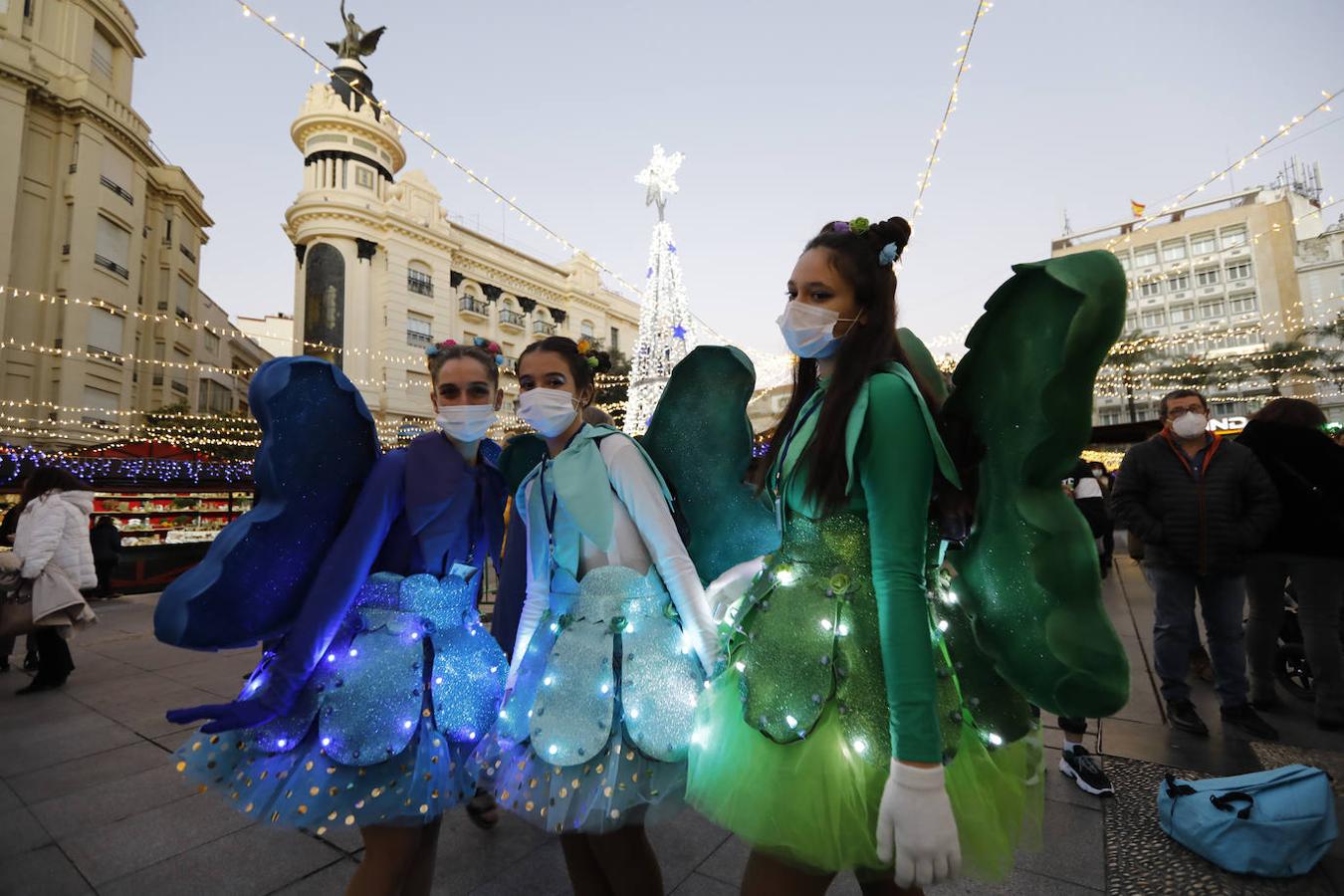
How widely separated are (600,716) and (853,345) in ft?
3.54

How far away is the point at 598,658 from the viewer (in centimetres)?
162

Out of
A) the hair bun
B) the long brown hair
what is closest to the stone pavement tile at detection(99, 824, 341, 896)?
the long brown hair

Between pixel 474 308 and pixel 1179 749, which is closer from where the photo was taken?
pixel 1179 749

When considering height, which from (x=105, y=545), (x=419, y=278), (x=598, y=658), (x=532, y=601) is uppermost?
(x=419, y=278)

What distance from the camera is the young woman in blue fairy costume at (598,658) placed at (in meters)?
1.50

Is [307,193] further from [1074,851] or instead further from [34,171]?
[1074,851]

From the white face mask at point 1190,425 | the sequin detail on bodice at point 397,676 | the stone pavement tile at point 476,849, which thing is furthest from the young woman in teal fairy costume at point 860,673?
the white face mask at point 1190,425

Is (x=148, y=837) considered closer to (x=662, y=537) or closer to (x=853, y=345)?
(x=662, y=537)

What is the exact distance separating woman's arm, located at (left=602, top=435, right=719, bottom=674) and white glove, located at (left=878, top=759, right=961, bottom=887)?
0.66m

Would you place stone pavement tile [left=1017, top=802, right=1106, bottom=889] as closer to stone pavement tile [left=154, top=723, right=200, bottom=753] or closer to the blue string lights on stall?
stone pavement tile [left=154, top=723, right=200, bottom=753]

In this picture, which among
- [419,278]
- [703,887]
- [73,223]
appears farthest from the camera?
[419,278]

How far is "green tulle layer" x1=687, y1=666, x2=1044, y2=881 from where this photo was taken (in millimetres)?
1114

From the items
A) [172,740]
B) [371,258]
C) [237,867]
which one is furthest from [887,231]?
[371,258]

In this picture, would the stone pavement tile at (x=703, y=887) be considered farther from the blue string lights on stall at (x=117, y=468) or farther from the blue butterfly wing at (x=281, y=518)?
the blue string lights on stall at (x=117, y=468)
